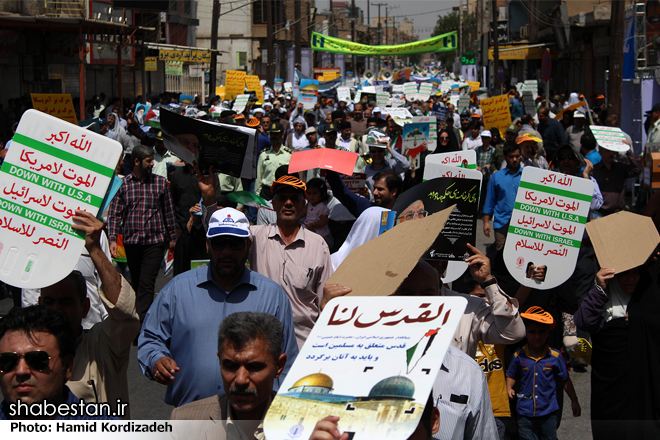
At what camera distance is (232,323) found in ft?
8.67

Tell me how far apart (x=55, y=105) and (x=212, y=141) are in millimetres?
6692

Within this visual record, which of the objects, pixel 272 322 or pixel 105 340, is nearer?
pixel 272 322

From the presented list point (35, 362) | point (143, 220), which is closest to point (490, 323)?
point (35, 362)

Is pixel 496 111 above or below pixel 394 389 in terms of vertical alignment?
above

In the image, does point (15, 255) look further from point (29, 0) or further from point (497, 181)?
point (29, 0)

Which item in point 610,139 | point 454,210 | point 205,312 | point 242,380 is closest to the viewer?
point 242,380

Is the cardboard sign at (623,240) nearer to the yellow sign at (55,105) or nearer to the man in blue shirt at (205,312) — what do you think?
the man in blue shirt at (205,312)

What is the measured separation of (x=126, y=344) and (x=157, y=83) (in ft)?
128

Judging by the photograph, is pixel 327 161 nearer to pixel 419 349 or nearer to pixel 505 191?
pixel 505 191

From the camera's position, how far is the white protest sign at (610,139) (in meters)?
8.73

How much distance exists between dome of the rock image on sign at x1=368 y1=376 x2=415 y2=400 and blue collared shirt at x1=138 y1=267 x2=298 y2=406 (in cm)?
152

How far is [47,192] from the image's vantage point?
10.3 feet

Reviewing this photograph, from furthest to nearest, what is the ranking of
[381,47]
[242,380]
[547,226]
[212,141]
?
[381,47]
[547,226]
[212,141]
[242,380]

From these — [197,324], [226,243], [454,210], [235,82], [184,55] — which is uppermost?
[184,55]
